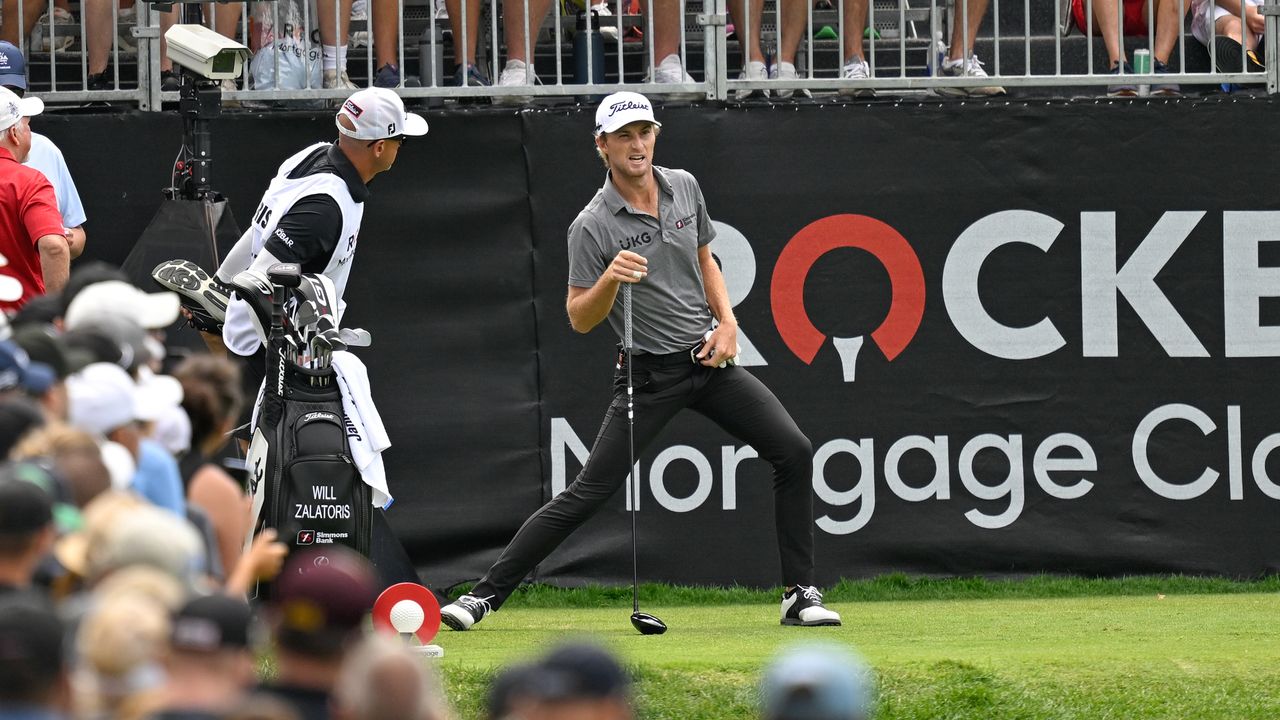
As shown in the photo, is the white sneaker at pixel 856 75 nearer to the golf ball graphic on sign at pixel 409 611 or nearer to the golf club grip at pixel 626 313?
the golf club grip at pixel 626 313

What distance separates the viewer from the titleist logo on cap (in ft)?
25.2

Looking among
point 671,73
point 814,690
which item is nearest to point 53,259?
point 671,73

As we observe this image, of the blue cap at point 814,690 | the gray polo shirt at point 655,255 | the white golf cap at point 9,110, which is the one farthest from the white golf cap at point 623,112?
the blue cap at point 814,690

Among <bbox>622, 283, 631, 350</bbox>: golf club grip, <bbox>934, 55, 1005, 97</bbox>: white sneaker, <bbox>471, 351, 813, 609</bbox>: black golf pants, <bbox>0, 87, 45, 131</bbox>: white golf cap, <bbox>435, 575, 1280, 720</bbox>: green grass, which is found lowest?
<bbox>435, 575, 1280, 720</bbox>: green grass

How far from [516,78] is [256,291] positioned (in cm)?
339

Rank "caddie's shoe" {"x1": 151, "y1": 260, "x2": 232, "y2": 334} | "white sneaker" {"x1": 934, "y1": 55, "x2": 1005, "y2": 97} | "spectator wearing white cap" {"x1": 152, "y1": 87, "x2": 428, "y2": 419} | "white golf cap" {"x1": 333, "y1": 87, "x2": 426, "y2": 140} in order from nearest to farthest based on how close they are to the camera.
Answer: "spectator wearing white cap" {"x1": 152, "y1": 87, "x2": 428, "y2": 419} < "white golf cap" {"x1": 333, "y1": 87, "x2": 426, "y2": 140} < "caddie's shoe" {"x1": 151, "y1": 260, "x2": 232, "y2": 334} < "white sneaker" {"x1": 934, "y1": 55, "x2": 1005, "y2": 97}

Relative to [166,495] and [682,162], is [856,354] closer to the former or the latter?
[682,162]

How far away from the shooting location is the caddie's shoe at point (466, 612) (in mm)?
7695

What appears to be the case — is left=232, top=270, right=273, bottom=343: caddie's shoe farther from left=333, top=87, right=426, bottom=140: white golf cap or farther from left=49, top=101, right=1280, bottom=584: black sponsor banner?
left=49, top=101, right=1280, bottom=584: black sponsor banner

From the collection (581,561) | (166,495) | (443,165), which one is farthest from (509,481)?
(166,495)

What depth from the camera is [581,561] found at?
31.8ft

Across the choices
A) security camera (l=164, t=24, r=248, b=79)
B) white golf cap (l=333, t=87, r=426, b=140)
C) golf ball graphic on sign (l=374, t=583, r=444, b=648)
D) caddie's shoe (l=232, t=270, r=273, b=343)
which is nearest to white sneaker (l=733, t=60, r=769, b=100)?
security camera (l=164, t=24, r=248, b=79)

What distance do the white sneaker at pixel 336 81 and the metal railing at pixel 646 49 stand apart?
0.09 feet

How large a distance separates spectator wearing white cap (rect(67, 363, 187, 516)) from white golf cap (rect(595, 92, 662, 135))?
351cm
